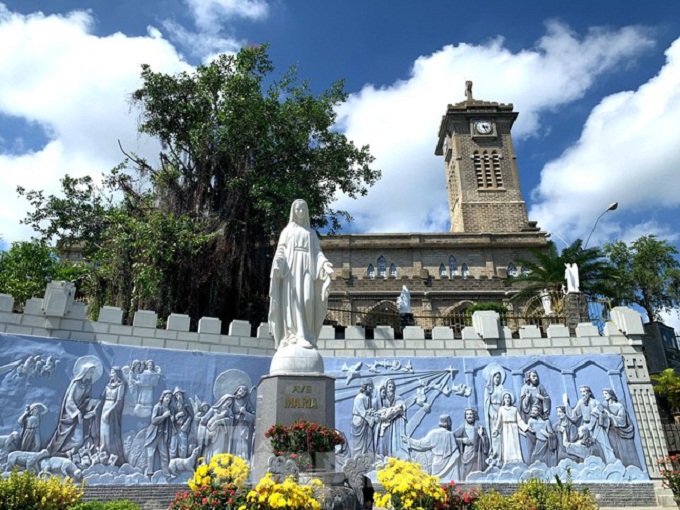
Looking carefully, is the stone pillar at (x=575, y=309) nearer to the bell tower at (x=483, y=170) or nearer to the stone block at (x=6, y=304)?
the stone block at (x=6, y=304)

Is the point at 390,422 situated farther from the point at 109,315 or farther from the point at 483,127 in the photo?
the point at 483,127

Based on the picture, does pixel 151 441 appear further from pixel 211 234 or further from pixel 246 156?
pixel 246 156

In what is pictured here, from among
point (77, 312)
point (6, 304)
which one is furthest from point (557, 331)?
point (6, 304)

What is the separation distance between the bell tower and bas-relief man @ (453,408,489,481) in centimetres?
3153

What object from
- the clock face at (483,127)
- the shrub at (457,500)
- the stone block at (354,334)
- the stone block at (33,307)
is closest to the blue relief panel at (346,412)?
the stone block at (33,307)

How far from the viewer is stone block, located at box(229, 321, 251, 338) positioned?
12.4 meters

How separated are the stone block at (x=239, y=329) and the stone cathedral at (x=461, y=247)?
14022 mm

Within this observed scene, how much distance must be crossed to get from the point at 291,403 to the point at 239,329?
5759 millimetres

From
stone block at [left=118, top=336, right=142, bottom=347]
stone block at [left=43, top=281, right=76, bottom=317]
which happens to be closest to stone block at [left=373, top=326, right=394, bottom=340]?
stone block at [left=118, top=336, right=142, bottom=347]

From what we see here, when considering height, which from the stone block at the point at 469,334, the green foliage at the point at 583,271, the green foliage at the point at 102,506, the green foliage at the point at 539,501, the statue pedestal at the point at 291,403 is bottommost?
the green foliage at the point at 539,501

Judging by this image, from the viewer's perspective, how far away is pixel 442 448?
11.9 metres

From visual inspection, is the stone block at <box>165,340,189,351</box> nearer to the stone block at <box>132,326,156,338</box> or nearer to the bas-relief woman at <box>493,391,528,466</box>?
the stone block at <box>132,326,156,338</box>

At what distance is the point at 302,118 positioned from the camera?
18500 mm

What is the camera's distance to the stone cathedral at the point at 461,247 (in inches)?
1291
